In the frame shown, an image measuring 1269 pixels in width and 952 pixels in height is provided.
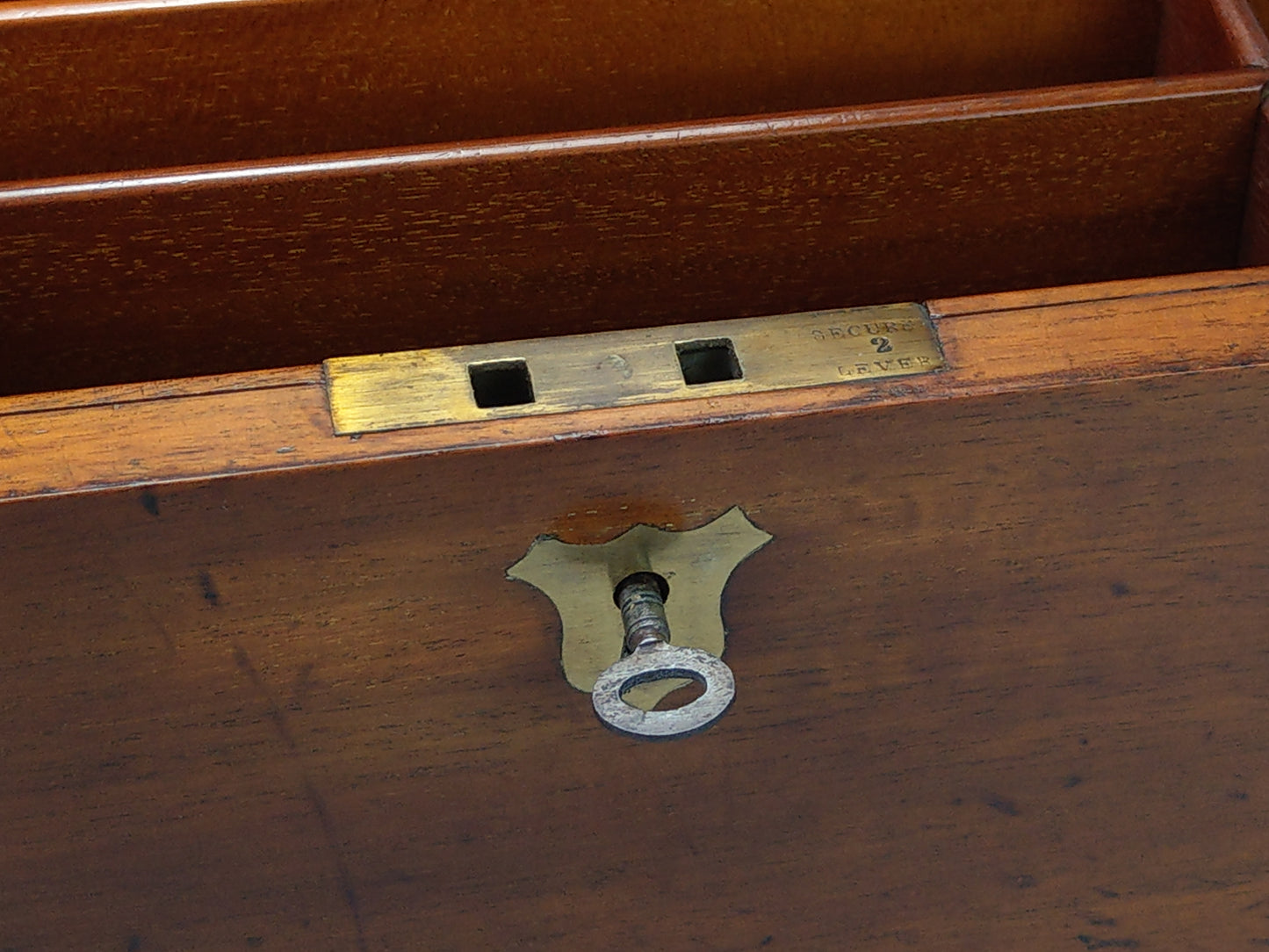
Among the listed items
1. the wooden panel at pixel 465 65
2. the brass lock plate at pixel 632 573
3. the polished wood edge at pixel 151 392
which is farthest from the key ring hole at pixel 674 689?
the wooden panel at pixel 465 65

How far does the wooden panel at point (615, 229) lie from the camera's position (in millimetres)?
594

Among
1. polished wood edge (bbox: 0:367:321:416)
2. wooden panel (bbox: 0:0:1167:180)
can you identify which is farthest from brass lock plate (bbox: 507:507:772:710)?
wooden panel (bbox: 0:0:1167:180)

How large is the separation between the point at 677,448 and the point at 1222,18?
14.4 inches

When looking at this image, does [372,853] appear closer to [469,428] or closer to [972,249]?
[469,428]

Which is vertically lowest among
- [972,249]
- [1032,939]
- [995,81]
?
[1032,939]

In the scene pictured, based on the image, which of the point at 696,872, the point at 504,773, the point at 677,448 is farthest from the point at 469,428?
the point at 696,872

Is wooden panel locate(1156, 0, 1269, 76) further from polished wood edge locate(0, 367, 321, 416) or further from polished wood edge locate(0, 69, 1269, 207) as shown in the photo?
polished wood edge locate(0, 367, 321, 416)

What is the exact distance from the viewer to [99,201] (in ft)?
1.92

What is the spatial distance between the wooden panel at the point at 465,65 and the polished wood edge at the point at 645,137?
0.10m

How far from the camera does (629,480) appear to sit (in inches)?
18.9

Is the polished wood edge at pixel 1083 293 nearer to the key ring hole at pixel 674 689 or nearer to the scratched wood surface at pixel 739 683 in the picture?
the scratched wood surface at pixel 739 683

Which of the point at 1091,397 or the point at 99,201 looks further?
the point at 99,201

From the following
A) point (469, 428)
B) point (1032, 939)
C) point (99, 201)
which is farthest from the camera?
point (1032, 939)

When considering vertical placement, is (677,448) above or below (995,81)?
below
